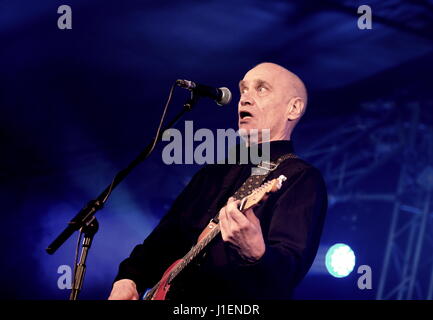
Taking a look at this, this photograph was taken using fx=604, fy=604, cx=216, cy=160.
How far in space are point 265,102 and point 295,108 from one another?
182mm

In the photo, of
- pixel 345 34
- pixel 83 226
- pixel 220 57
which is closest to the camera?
pixel 83 226

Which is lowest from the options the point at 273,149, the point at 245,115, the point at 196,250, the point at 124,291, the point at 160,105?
the point at 124,291

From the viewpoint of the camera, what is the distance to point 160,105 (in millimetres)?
5891

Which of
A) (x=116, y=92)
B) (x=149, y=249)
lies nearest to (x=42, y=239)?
(x=116, y=92)

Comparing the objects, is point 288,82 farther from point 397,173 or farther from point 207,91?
point 397,173

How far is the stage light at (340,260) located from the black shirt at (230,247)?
93.9 inches

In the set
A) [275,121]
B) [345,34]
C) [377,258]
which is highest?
[345,34]

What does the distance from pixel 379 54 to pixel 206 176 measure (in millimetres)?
2494

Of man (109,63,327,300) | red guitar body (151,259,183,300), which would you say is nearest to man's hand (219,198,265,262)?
man (109,63,327,300)

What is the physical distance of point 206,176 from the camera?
3.57 metres

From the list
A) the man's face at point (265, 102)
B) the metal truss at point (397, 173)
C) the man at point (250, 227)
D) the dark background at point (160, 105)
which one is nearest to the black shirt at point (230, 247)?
the man at point (250, 227)

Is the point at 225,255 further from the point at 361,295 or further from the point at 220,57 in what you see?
the point at 361,295

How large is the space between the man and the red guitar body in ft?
0.20

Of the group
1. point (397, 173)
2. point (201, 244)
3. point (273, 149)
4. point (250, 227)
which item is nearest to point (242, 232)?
point (250, 227)
